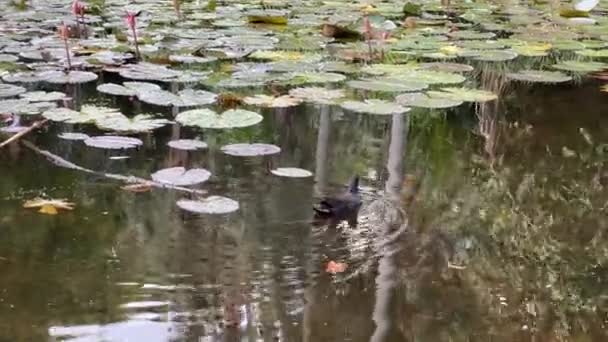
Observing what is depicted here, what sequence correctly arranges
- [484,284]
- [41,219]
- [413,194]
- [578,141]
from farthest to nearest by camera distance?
1. [578,141]
2. [413,194]
3. [41,219]
4. [484,284]

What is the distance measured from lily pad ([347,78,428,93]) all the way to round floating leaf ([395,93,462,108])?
0.10 metres

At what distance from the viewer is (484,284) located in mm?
1496

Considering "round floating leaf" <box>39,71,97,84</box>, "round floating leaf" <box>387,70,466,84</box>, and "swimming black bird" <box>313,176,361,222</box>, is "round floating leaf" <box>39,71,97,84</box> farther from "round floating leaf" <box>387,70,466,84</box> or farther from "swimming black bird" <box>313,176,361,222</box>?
"swimming black bird" <box>313,176,361,222</box>

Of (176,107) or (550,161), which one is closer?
(550,161)

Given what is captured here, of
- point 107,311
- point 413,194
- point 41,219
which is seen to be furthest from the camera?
point 413,194

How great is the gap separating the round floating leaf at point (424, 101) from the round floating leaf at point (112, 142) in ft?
2.96

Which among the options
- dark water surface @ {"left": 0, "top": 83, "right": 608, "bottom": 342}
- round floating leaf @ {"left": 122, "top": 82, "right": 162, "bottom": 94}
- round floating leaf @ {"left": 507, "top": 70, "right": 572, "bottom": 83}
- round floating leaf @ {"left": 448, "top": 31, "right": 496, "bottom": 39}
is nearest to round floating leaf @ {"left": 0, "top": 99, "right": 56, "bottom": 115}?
dark water surface @ {"left": 0, "top": 83, "right": 608, "bottom": 342}

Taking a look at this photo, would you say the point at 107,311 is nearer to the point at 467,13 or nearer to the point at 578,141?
the point at 578,141

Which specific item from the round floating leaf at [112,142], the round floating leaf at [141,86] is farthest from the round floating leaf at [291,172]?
the round floating leaf at [141,86]

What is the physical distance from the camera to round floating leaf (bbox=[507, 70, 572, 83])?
306 cm

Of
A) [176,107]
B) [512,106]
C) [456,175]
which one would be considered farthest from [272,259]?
[512,106]

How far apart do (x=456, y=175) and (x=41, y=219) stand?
989 millimetres

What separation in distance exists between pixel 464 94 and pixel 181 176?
123cm

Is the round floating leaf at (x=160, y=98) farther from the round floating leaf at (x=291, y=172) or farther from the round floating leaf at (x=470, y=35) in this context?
the round floating leaf at (x=470, y=35)
